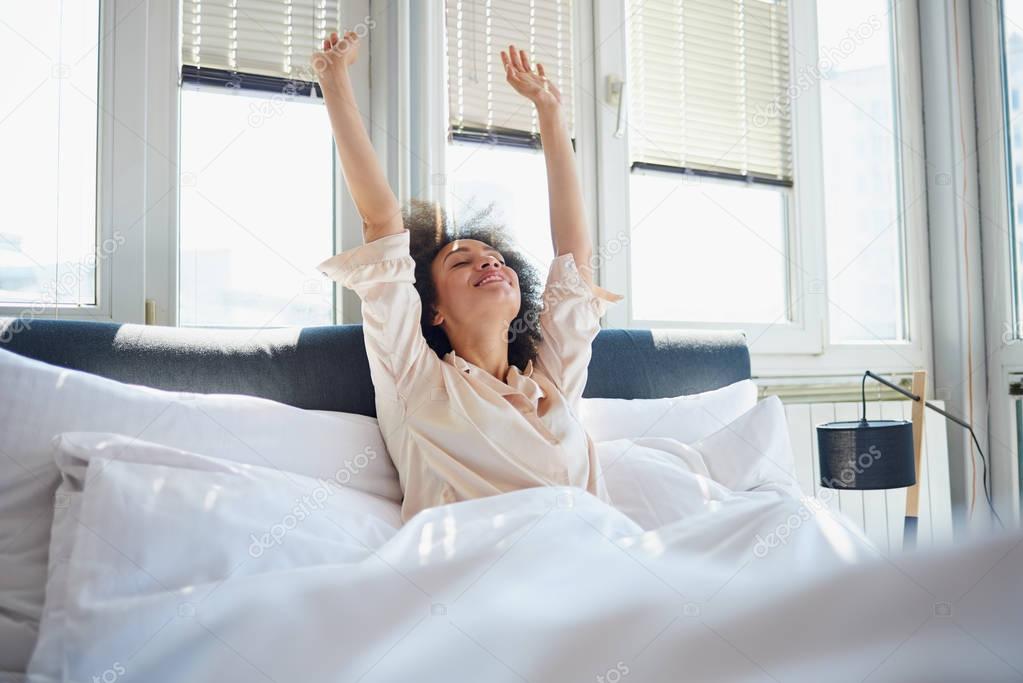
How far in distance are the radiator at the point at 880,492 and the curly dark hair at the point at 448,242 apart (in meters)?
1.09

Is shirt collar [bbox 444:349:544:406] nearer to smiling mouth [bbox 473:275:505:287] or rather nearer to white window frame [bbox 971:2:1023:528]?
smiling mouth [bbox 473:275:505:287]

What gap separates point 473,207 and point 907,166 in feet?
6.15

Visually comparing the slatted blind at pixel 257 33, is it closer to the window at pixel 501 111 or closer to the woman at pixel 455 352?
the window at pixel 501 111

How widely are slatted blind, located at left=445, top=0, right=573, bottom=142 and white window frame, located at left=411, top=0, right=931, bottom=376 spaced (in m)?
0.08

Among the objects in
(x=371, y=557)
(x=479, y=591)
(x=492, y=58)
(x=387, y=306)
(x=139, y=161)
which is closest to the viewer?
(x=479, y=591)

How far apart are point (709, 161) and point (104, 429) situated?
6.79ft

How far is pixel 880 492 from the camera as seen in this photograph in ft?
8.83

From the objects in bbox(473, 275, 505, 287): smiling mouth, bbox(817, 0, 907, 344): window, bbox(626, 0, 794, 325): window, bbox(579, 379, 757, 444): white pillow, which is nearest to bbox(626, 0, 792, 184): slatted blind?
bbox(626, 0, 794, 325): window

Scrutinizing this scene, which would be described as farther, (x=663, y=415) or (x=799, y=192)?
(x=799, y=192)

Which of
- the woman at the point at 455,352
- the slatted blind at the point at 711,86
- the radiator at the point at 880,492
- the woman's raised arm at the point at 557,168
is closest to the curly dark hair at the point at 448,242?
the woman at the point at 455,352

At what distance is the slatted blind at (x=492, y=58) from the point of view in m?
2.23

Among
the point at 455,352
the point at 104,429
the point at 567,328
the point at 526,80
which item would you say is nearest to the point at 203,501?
the point at 104,429

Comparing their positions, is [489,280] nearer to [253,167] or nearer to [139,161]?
[253,167]

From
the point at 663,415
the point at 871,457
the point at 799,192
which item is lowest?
the point at 871,457
